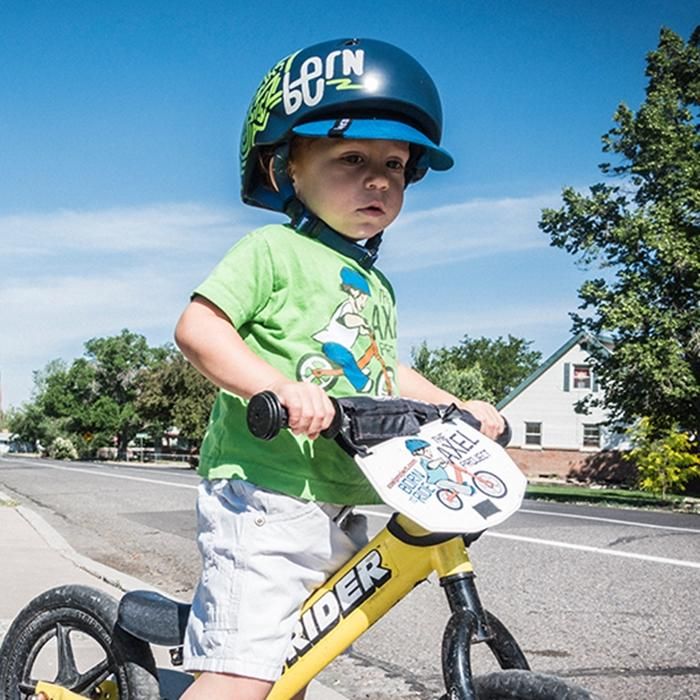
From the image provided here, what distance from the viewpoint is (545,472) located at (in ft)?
168

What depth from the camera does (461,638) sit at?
5.63 feet

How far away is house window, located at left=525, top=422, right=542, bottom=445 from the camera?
173 feet

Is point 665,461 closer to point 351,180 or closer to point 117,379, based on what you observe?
point 351,180

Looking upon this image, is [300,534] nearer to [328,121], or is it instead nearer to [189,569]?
[328,121]

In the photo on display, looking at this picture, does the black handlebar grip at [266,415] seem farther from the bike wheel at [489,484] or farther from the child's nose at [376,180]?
the child's nose at [376,180]

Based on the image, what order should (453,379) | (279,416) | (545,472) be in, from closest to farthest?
(279,416)
(545,472)
(453,379)

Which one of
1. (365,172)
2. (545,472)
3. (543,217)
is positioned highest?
(543,217)

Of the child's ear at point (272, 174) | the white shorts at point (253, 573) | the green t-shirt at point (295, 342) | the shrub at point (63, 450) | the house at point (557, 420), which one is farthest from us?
the shrub at point (63, 450)

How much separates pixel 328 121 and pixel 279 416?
777mm

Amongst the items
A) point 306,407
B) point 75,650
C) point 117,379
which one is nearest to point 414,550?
point 306,407

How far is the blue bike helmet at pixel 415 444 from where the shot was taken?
6.09 ft

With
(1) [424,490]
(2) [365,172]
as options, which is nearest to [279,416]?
(1) [424,490]

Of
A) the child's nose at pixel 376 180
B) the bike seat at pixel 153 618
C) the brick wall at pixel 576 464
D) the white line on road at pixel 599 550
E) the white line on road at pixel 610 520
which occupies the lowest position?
the brick wall at pixel 576 464

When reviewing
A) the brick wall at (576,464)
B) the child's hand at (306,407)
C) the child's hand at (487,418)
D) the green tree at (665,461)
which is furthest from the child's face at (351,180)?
the brick wall at (576,464)
